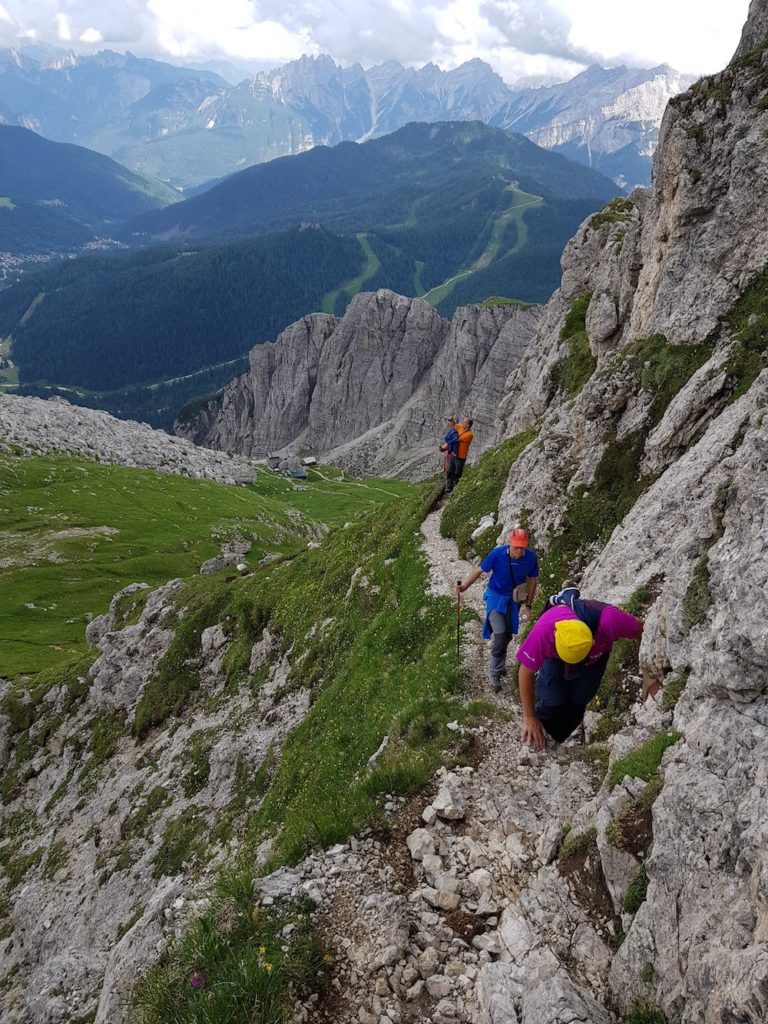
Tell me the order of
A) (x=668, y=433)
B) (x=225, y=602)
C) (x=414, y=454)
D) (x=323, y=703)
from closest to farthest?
(x=668, y=433) → (x=323, y=703) → (x=225, y=602) → (x=414, y=454)

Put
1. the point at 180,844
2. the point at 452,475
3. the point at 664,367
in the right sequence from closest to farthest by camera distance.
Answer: the point at 664,367, the point at 180,844, the point at 452,475

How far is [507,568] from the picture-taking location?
54.4ft

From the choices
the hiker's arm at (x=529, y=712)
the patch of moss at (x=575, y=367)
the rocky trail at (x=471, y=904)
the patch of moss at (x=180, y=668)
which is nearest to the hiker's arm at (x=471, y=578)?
the hiker's arm at (x=529, y=712)

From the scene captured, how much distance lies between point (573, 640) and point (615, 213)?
62.1 metres

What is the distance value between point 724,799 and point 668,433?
16.7m

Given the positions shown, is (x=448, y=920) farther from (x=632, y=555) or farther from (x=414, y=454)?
(x=414, y=454)

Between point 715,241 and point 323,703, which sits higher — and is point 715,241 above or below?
above

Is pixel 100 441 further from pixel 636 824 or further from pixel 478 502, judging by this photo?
pixel 636 824

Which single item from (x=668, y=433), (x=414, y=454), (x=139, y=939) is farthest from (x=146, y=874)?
(x=414, y=454)

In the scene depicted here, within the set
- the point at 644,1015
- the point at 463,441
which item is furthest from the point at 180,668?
the point at 644,1015

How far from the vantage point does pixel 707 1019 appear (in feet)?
20.7

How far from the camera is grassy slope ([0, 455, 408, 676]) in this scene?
7294 cm

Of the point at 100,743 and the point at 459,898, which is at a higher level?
the point at 459,898

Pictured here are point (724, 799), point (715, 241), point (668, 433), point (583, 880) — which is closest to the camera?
point (724, 799)
